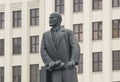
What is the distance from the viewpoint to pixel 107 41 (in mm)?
65812

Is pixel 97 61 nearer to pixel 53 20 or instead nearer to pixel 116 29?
pixel 116 29

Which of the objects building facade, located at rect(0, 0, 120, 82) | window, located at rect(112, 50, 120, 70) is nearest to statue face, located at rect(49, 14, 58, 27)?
building facade, located at rect(0, 0, 120, 82)

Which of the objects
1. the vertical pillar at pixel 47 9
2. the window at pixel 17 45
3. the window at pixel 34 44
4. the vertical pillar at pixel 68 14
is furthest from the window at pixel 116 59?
the window at pixel 17 45

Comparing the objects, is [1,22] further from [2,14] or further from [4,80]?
[4,80]

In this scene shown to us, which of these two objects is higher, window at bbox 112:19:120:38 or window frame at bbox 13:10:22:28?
window frame at bbox 13:10:22:28

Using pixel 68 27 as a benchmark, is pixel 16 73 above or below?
below

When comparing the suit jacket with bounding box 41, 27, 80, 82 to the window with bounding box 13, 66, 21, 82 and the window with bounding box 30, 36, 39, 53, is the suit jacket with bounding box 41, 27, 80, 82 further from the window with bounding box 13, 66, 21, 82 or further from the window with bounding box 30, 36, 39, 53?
the window with bounding box 13, 66, 21, 82

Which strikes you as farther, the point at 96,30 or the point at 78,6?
the point at 78,6

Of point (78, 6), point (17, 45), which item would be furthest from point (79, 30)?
point (17, 45)

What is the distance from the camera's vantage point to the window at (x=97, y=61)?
65.9m

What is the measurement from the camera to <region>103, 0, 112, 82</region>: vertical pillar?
6500cm

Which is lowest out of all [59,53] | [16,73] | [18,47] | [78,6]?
[16,73]

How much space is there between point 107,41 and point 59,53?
50932 millimetres

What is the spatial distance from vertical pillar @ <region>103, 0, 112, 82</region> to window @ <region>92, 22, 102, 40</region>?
0.55 m
